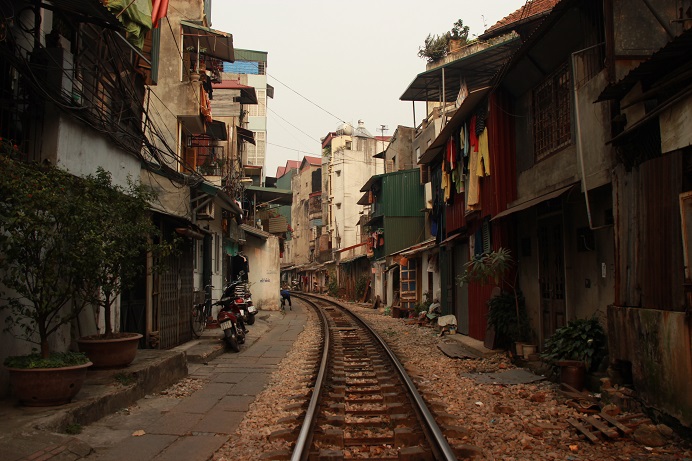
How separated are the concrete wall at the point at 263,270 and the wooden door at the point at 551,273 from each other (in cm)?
1728

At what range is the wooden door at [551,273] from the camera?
9227mm

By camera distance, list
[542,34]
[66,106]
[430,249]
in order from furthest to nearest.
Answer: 1. [430,249]
2. [542,34]
3. [66,106]

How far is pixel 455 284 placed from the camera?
15820 millimetres

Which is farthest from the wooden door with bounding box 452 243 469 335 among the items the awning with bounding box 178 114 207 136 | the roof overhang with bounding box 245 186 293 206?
the roof overhang with bounding box 245 186 293 206

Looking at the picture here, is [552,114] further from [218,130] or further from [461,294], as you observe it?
[218,130]

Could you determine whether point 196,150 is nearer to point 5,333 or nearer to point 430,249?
point 430,249

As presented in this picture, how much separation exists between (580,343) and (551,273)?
2.27 metres

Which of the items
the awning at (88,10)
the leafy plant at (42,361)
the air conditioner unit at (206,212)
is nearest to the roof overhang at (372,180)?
the air conditioner unit at (206,212)

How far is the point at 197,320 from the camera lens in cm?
1366

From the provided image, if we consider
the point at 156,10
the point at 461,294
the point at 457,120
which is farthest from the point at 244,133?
the point at 156,10

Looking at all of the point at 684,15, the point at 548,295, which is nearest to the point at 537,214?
the point at 548,295

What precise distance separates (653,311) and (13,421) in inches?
250

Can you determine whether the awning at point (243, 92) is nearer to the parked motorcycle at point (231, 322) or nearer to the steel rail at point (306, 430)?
the parked motorcycle at point (231, 322)

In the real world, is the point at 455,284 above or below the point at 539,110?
below
